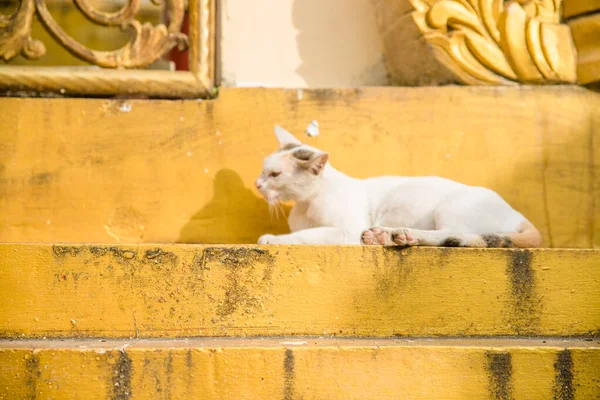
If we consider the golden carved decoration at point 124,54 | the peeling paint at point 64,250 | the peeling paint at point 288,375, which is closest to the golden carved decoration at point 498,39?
the golden carved decoration at point 124,54

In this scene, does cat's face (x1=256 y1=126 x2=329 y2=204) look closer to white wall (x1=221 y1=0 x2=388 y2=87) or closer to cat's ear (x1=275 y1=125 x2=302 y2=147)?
cat's ear (x1=275 y1=125 x2=302 y2=147)

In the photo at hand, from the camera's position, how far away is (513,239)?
64.2 inches

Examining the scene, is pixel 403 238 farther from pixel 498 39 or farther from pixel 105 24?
pixel 105 24

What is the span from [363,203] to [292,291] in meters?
0.63

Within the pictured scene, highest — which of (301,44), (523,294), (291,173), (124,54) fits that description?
(301,44)

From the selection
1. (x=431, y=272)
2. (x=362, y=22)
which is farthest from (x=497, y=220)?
(x=362, y=22)

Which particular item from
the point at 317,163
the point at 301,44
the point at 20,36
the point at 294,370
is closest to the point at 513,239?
the point at 317,163

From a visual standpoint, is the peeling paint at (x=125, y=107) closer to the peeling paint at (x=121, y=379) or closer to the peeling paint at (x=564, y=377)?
the peeling paint at (x=121, y=379)

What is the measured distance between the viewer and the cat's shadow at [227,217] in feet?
6.78

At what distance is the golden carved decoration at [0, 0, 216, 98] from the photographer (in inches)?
81.6

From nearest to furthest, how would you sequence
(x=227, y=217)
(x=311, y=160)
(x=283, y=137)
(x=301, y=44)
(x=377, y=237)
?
(x=377, y=237)
(x=311, y=160)
(x=283, y=137)
(x=227, y=217)
(x=301, y=44)

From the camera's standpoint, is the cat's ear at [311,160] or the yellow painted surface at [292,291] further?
the cat's ear at [311,160]

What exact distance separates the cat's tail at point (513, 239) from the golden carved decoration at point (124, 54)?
109 centimetres

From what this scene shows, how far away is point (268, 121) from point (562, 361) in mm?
1245
